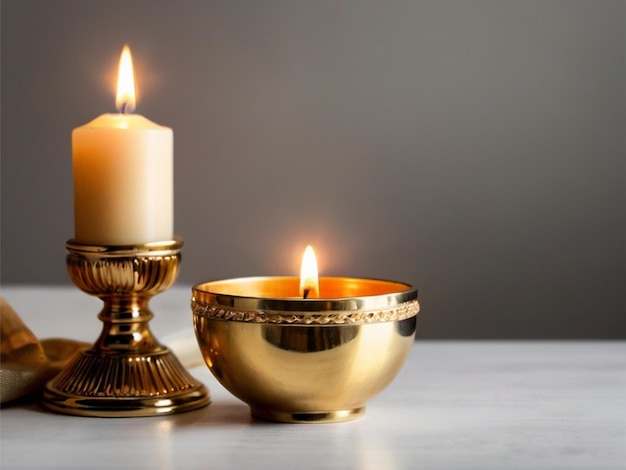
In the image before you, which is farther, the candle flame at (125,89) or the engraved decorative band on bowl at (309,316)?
the candle flame at (125,89)

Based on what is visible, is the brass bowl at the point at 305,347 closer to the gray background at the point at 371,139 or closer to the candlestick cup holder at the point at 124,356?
the candlestick cup holder at the point at 124,356

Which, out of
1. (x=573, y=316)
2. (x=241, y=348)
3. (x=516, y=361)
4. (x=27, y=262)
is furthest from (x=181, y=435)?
(x=573, y=316)

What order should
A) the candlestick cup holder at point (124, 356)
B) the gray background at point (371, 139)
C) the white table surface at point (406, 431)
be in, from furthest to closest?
1. the gray background at point (371, 139)
2. the candlestick cup holder at point (124, 356)
3. the white table surface at point (406, 431)

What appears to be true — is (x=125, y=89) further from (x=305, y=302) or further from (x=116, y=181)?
(x=305, y=302)

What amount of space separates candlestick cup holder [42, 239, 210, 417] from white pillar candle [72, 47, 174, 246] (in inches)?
0.5

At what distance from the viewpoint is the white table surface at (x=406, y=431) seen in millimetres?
530

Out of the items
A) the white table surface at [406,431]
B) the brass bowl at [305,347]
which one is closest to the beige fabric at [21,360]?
the white table surface at [406,431]

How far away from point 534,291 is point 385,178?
23 cm

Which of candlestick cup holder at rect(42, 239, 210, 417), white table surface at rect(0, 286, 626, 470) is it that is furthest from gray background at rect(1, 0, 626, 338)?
candlestick cup holder at rect(42, 239, 210, 417)

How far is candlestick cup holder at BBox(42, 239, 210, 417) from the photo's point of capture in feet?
2.12

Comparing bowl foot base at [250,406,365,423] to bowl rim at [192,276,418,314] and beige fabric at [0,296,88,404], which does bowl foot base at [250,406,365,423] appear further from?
→ beige fabric at [0,296,88,404]

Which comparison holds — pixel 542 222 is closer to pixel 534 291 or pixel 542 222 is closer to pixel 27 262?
pixel 534 291

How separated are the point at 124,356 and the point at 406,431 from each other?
21 cm

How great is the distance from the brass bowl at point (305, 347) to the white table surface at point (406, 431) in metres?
0.02
